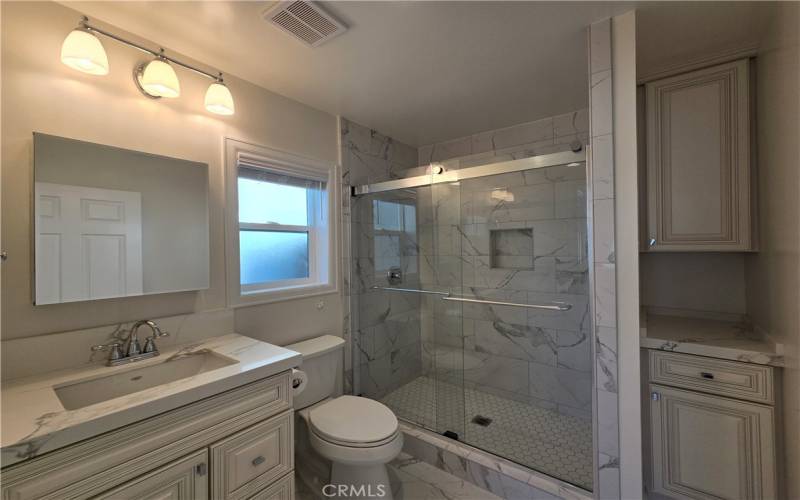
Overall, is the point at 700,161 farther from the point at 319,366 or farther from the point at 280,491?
the point at 280,491

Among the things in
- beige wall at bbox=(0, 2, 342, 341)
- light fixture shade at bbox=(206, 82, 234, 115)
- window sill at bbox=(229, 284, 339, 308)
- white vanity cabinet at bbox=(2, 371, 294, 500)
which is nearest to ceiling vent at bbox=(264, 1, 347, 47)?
light fixture shade at bbox=(206, 82, 234, 115)

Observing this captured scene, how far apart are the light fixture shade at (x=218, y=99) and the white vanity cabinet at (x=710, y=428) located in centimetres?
242

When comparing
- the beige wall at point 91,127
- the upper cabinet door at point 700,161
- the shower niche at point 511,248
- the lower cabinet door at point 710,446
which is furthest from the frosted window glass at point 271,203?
the lower cabinet door at point 710,446

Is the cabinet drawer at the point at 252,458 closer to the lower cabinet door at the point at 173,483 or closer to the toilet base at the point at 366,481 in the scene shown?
the lower cabinet door at the point at 173,483

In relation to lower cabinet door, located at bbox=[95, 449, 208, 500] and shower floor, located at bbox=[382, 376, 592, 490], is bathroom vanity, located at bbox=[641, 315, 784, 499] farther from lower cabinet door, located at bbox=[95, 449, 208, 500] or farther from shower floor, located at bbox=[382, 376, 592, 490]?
lower cabinet door, located at bbox=[95, 449, 208, 500]

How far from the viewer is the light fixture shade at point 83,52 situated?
116 cm

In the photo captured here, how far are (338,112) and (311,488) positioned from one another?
236cm

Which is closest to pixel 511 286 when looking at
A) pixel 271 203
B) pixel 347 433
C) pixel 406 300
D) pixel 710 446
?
pixel 406 300

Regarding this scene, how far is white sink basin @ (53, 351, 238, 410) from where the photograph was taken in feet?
3.78

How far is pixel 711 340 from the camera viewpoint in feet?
4.93

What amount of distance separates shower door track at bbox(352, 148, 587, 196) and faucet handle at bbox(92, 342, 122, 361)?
1.62 meters

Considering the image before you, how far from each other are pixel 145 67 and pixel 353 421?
1.93 m

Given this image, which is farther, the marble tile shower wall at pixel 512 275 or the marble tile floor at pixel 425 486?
the marble tile shower wall at pixel 512 275

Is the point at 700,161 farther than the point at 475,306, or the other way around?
the point at 475,306
